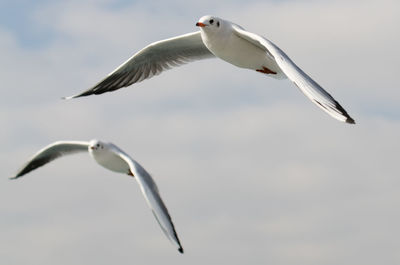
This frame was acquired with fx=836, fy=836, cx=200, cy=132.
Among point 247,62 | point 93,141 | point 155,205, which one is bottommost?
point 155,205

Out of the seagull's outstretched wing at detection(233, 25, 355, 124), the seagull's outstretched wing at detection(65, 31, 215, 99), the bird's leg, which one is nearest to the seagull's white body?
the bird's leg

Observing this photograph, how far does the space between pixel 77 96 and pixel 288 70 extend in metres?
5.27

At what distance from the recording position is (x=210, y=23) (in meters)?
10.2

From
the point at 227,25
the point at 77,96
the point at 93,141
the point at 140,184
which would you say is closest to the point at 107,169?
the point at 93,141

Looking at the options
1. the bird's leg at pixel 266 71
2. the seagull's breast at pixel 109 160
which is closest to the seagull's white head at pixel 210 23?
the bird's leg at pixel 266 71

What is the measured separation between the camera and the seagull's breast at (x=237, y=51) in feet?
33.8

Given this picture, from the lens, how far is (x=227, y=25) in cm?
1028

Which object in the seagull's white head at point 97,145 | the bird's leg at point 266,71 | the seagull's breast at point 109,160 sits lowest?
the seagull's breast at point 109,160

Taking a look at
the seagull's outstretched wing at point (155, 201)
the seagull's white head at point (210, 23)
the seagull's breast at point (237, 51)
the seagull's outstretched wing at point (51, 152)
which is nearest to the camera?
the seagull's outstretched wing at point (155, 201)

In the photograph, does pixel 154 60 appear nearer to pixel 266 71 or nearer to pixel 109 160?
pixel 109 160

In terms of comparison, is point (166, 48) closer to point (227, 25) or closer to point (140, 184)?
point (227, 25)

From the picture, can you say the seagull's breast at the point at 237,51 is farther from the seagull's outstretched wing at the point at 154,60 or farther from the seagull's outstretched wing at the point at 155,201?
the seagull's outstretched wing at the point at 155,201

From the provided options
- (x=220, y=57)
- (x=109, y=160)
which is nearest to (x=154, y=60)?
(x=109, y=160)

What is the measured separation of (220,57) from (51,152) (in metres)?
4.07
